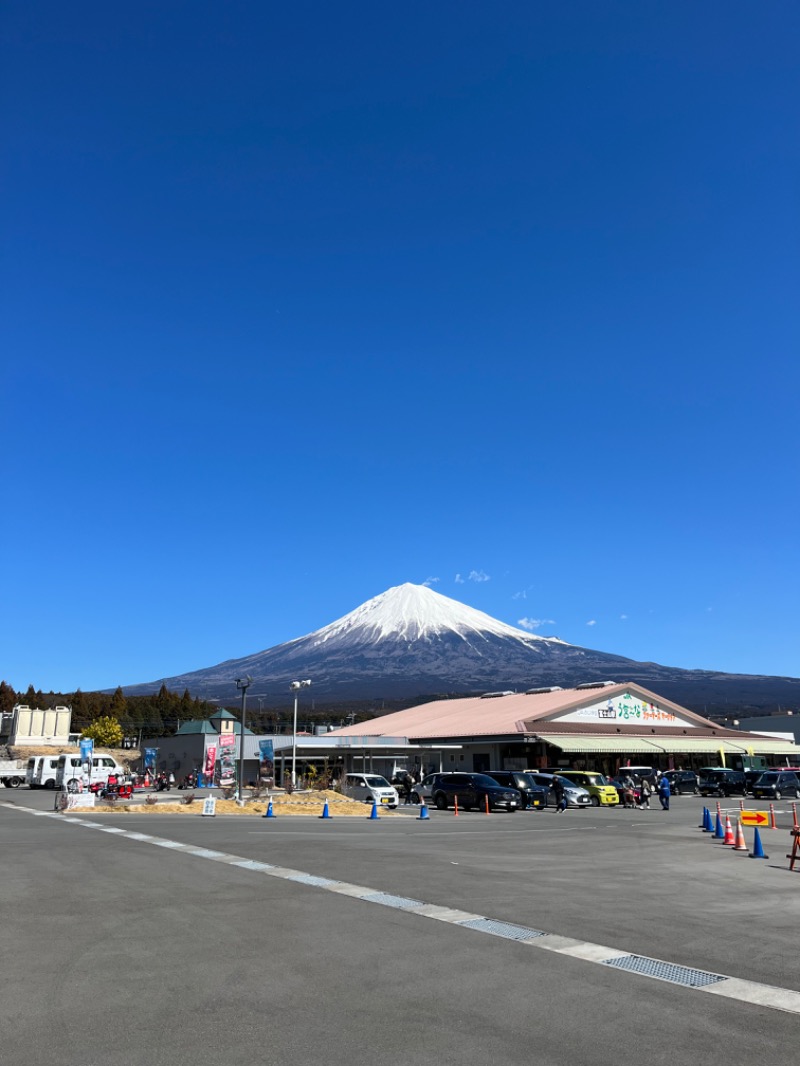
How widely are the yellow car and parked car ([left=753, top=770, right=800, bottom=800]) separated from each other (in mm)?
7437

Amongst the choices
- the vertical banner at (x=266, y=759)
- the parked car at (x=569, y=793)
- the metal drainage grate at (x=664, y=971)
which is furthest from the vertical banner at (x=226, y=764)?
the metal drainage grate at (x=664, y=971)

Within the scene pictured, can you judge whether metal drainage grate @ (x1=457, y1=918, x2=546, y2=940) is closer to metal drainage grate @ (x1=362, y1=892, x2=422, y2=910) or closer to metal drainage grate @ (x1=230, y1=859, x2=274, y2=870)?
metal drainage grate @ (x1=362, y1=892, x2=422, y2=910)

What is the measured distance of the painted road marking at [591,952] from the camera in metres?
7.09

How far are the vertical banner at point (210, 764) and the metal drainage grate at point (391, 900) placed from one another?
146 ft

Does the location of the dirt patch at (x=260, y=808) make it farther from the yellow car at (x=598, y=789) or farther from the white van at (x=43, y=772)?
the white van at (x=43, y=772)

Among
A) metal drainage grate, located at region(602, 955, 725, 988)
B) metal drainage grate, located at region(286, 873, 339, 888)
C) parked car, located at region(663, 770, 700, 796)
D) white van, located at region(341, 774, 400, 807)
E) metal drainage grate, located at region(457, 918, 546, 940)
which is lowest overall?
parked car, located at region(663, 770, 700, 796)

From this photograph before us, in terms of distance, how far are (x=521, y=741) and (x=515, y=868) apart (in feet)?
138

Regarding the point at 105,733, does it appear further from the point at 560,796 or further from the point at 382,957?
the point at 382,957

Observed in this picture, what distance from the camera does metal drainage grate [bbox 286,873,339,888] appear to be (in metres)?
13.0

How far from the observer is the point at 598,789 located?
40.5 m

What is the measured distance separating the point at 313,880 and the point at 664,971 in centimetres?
695

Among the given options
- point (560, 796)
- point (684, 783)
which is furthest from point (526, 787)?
point (684, 783)

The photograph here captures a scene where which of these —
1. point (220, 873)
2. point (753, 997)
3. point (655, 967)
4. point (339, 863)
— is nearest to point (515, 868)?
point (339, 863)

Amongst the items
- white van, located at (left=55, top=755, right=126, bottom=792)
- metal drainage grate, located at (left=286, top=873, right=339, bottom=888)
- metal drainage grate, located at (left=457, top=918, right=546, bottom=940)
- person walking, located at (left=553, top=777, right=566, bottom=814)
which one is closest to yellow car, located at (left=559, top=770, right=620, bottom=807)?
person walking, located at (left=553, top=777, right=566, bottom=814)
